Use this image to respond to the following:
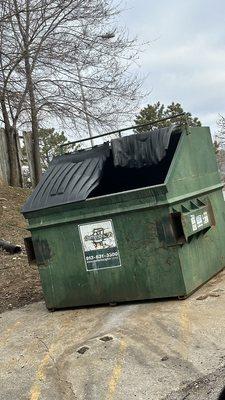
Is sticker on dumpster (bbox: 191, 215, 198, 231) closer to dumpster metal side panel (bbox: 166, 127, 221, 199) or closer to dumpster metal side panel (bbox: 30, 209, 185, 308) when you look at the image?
dumpster metal side panel (bbox: 166, 127, 221, 199)

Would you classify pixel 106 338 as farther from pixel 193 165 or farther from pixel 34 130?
pixel 34 130

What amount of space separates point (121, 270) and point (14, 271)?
3204mm

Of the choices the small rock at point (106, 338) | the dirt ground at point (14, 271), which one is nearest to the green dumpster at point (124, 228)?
the small rock at point (106, 338)

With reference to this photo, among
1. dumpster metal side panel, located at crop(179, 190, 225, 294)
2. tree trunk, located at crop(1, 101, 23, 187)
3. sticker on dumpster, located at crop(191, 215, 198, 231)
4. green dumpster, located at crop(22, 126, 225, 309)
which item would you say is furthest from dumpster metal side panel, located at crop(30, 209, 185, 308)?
tree trunk, located at crop(1, 101, 23, 187)

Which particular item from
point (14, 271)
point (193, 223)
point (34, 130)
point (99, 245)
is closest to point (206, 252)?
point (193, 223)

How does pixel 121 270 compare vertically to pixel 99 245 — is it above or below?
below

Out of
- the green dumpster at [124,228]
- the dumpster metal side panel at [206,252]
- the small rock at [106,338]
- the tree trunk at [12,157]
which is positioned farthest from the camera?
the tree trunk at [12,157]

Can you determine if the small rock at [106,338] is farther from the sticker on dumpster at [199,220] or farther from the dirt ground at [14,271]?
the dirt ground at [14,271]

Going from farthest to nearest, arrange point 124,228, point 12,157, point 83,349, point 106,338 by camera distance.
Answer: point 12,157, point 124,228, point 106,338, point 83,349

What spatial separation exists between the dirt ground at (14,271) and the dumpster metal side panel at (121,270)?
108cm

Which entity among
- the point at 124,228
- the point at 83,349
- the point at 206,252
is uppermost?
the point at 124,228

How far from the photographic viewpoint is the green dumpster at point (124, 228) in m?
5.09

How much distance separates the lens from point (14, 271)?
805 cm

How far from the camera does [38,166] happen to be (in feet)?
55.9
